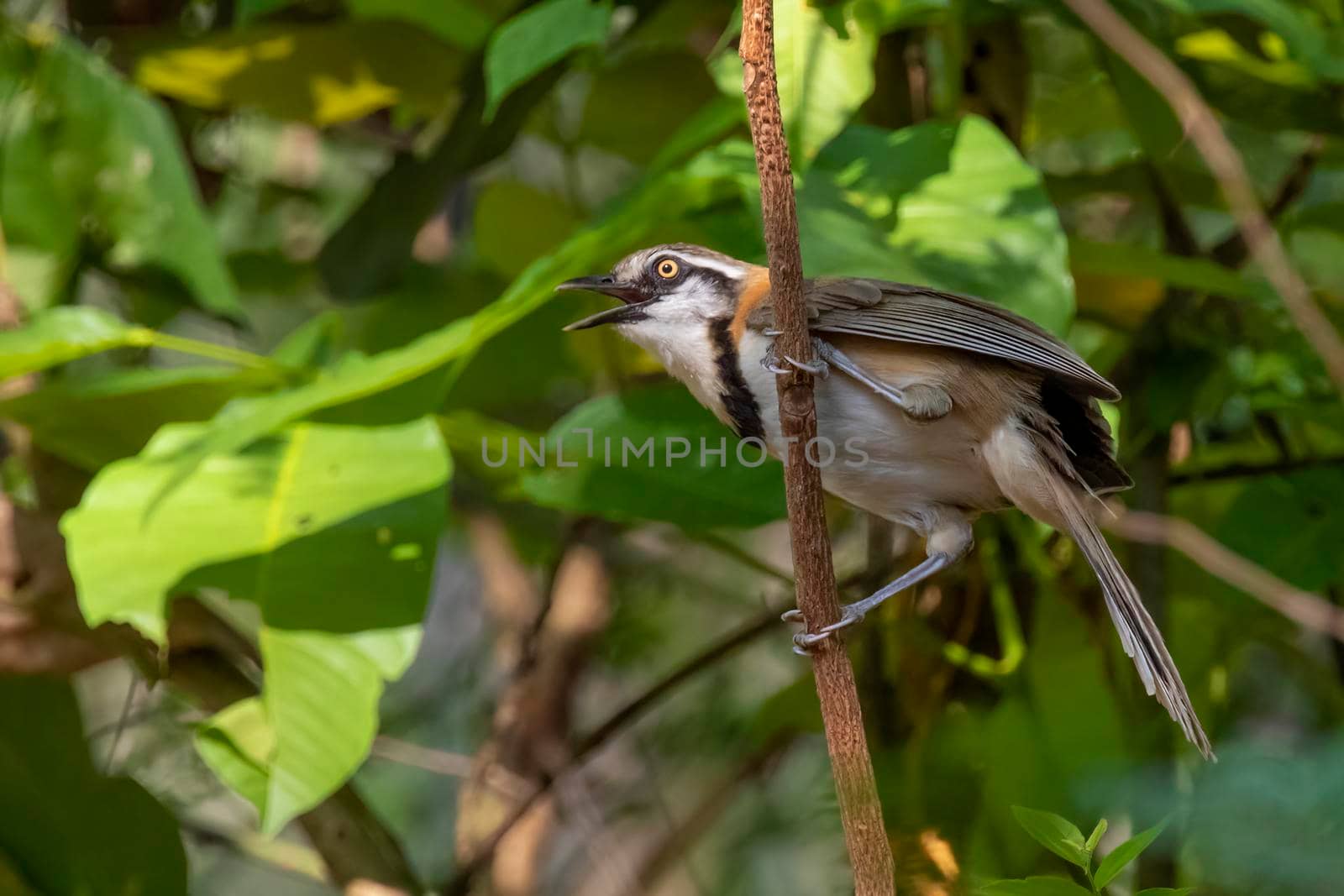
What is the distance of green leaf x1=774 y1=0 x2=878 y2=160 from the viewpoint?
214 centimetres

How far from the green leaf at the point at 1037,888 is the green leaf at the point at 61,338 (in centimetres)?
186

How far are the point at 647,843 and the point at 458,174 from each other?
7.07 feet

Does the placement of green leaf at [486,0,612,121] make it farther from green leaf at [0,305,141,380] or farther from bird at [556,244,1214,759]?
green leaf at [0,305,141,380]

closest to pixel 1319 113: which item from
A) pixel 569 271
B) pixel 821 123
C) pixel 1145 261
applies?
pixel 1145 261

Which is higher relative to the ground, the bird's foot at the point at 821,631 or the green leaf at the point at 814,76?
the green leaf at the point at 814,76

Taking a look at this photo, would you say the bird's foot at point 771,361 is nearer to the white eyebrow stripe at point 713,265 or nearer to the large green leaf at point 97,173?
the white eyebrow stripe at point 713,265

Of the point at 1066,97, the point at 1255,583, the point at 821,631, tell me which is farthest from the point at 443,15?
the point at 1255,583

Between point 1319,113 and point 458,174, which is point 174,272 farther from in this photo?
point 1319,113

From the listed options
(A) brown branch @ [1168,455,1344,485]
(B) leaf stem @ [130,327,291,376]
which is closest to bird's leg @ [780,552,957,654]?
(A) brown branch @ [1168,455,1344,485]

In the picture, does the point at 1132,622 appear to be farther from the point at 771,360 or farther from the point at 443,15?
the point at 443,15

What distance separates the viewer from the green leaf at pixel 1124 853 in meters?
1.27

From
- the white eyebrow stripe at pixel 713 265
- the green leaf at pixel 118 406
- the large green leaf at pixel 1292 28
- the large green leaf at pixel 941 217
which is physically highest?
the large green leaf at pixel 1292 28

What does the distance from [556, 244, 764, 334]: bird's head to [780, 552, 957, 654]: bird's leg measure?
1.75 feet

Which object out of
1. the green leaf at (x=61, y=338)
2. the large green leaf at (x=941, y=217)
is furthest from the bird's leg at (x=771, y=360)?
the green leaf at (x=61, y=338)
